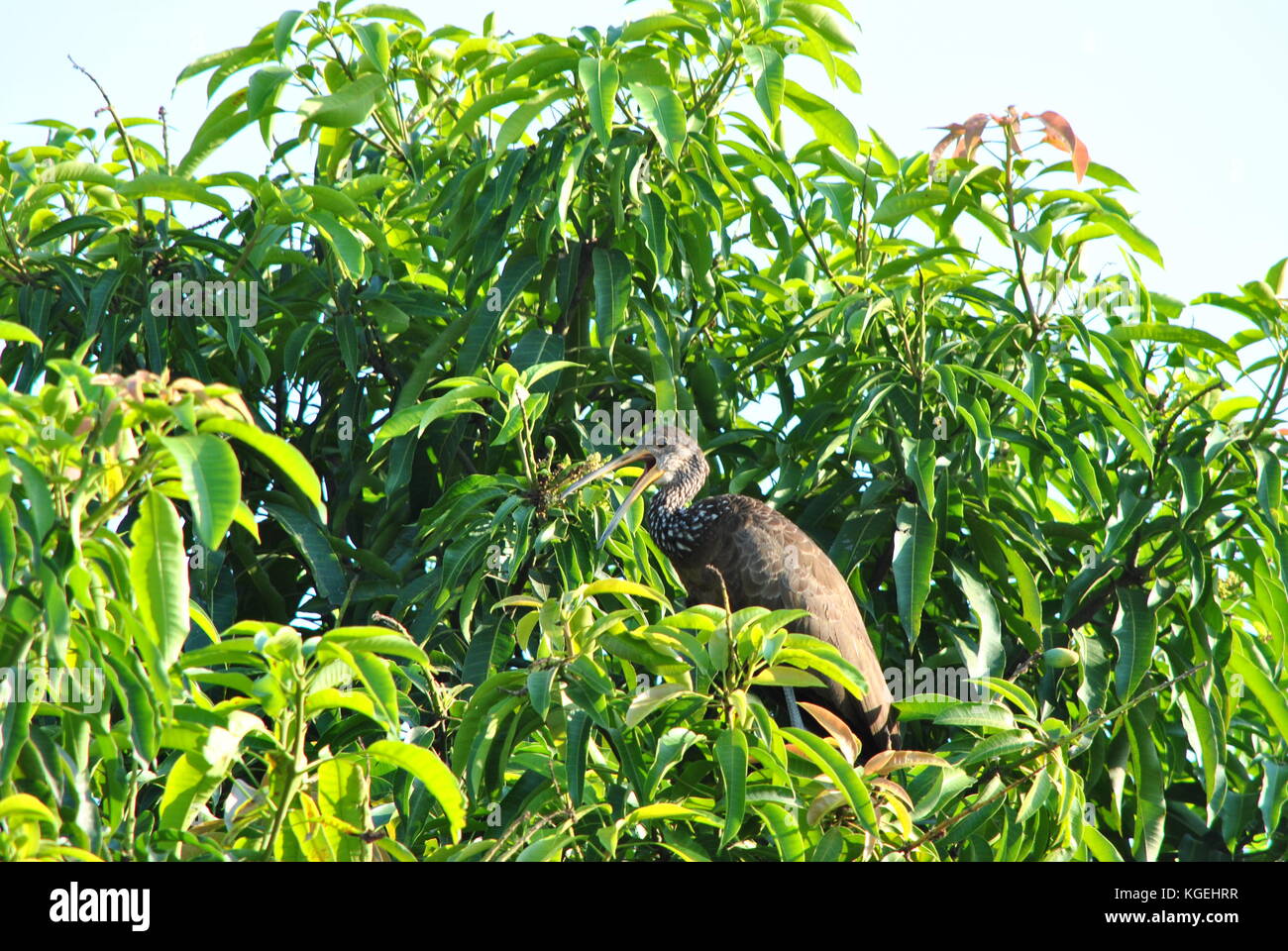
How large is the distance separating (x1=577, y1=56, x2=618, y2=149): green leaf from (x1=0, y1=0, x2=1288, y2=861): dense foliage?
1cm

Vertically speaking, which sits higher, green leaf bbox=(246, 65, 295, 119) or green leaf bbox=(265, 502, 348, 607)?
green leaf bbox=(246, 65, 295, 119)

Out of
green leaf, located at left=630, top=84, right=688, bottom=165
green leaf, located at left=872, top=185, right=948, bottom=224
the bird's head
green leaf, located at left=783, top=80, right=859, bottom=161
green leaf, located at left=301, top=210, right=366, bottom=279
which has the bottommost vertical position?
the bird's head

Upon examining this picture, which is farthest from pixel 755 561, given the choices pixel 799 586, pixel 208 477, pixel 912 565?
pixel 208 477

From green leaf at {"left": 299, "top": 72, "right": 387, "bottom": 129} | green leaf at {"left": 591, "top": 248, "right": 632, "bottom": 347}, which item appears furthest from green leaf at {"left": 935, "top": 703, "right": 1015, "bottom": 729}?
green leaf at {"left": 299, "top": 72, "right": 387, "bottom": 129}

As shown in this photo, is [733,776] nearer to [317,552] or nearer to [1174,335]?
[317,552]

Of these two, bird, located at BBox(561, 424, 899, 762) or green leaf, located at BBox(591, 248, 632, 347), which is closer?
green leaf, located at BBox(591, 248, 632, 347)

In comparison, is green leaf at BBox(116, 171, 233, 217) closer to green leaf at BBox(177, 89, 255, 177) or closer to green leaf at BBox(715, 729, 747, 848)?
green leaf at BBox(177, 89, 255, 177)

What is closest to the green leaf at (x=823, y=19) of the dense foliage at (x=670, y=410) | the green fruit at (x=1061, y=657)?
the dense foliage at (x=670, y=410)

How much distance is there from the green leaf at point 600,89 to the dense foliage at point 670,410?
0.01 m

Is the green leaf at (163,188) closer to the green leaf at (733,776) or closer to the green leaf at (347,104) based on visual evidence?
the green leaf at (347,104)

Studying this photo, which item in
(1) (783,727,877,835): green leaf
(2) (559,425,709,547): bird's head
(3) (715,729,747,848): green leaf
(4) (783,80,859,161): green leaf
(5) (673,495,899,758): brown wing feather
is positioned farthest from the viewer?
(2) (559,425,709,547): bird's head

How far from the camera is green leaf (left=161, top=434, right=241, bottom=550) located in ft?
7.28

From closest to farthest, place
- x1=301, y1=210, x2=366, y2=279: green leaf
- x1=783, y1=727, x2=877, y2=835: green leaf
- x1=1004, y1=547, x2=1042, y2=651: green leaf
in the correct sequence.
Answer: x1=783, y1=727, x2=877, y2=835: green leaf
x1=301, y1=210, x2=366, y2=279: green leaf
x1=1004, y1=547, x2=1042, y2=651: green leaf

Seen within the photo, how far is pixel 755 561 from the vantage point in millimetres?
5500
